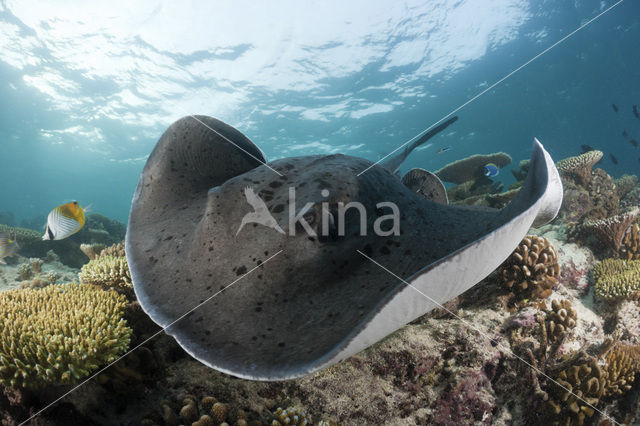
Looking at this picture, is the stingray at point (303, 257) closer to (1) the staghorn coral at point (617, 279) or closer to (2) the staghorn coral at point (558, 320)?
(2) the staghorn coral at point (558, 320)

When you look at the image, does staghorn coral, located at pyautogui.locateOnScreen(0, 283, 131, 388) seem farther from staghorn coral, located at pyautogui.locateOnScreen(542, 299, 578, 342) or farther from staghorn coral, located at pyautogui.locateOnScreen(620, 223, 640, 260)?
staghorn coral, located at pyautogui.locateOnScreen(620, 223, 640, 260)

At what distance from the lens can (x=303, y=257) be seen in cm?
180

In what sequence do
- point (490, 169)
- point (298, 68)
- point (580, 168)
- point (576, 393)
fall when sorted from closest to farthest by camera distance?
point (576, 393) → point (580, 168) → point (490, 169) → point (298, 68)

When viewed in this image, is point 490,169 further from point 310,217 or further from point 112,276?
point 112,276

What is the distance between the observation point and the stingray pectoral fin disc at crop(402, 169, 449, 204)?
4.37 metres

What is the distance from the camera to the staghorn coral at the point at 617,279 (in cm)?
377

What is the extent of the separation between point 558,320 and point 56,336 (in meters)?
4.80

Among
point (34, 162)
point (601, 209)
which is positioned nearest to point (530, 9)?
point (601, 209)

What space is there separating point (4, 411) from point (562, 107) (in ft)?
213

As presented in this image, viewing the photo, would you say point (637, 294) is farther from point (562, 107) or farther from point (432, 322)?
point (562, 107)

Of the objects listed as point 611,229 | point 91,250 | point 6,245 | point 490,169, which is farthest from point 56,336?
point 490,169

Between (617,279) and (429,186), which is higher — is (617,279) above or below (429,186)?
below

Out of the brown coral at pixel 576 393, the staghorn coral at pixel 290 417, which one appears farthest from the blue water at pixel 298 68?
the staghorn coral at pixel 290 417

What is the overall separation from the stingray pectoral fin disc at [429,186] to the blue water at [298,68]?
66.5ft
